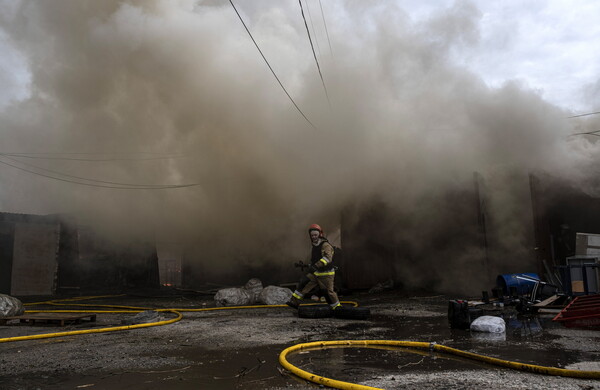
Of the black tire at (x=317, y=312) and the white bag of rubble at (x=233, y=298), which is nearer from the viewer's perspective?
the black tire at (x=317, y=312)

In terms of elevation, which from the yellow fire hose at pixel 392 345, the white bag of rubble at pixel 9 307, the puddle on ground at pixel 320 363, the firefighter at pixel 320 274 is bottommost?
the puddle on ground at pixel 320 363

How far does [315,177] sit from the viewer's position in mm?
10562


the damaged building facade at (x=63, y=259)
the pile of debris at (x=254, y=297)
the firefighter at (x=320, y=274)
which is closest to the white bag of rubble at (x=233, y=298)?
the pile of debris at (x=254, y=297)

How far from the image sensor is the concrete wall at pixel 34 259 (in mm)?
11930

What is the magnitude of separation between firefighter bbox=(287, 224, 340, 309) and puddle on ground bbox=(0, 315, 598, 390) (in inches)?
65.3

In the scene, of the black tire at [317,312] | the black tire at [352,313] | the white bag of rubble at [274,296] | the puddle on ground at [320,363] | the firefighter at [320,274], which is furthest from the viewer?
the white bag of rubble at [274,296]

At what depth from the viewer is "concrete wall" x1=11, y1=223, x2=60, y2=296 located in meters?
11.9

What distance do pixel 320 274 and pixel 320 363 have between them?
119 inches

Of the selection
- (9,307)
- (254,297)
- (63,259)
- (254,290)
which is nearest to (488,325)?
(254,297)

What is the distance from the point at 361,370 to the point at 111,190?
1195 cm

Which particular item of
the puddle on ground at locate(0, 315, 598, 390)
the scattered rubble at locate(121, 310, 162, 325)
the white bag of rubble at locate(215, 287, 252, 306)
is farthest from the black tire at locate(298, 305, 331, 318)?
the white bag of rubble at locate(215, 287, 252, 306)

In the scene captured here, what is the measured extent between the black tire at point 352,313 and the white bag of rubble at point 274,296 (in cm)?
213

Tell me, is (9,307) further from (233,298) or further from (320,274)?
(320,274)

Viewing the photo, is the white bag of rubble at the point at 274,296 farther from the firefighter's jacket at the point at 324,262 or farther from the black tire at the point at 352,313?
the black tire at the point at 352,313
